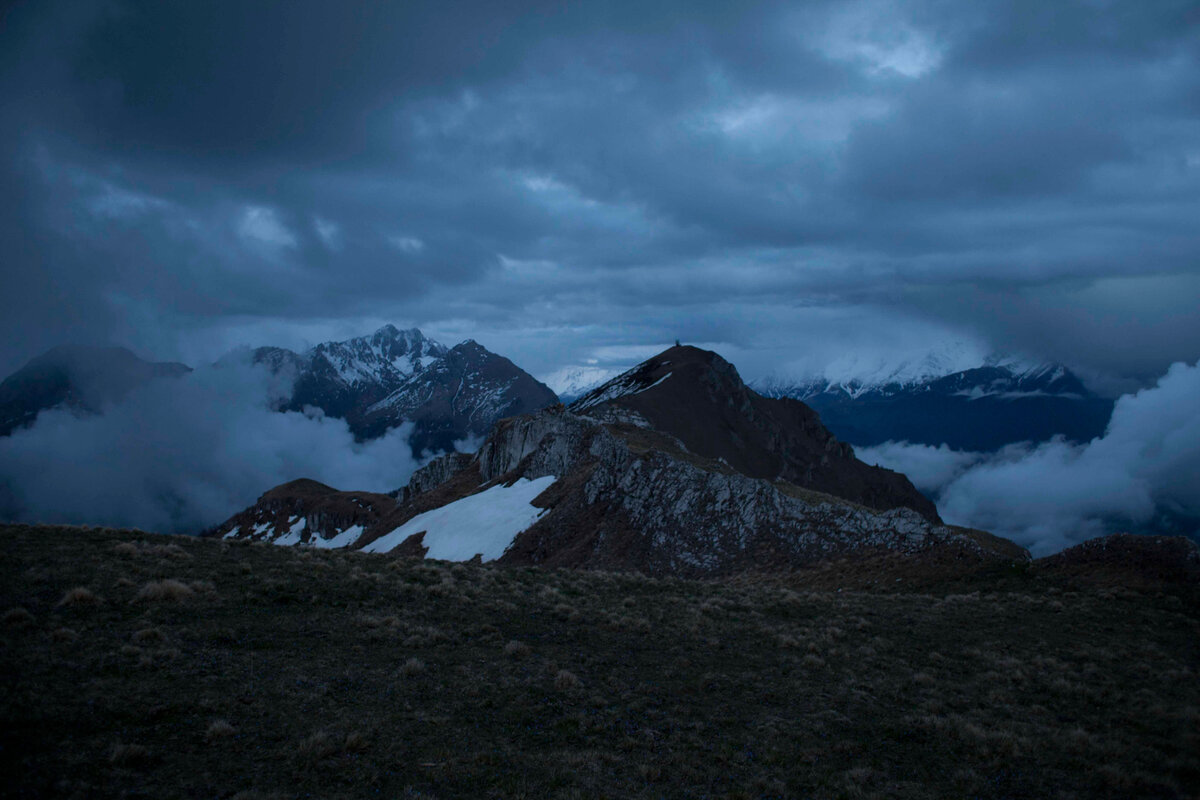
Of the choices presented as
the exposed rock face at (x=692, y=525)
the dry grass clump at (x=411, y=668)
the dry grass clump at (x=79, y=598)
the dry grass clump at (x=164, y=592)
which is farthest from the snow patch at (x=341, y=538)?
the dry grass clump at (x=411, y=668)

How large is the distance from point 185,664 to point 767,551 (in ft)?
100

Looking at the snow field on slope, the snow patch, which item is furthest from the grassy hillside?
the snow patch

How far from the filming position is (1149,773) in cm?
1011

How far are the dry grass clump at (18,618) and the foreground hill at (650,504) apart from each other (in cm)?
2987

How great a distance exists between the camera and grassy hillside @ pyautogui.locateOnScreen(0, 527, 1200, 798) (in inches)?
382

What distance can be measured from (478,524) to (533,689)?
44.8 meters

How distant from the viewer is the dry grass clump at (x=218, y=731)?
32.4 feet

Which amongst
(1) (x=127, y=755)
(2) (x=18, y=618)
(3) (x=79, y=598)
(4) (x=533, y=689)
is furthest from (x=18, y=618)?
(4) (x=533, y=689)

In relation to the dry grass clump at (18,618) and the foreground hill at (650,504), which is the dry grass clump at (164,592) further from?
the foreground hill at (650,504)

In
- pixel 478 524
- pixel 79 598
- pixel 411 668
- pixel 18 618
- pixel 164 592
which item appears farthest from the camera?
pixel 478 524

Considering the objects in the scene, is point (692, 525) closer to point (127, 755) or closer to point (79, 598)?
point (79, 598)

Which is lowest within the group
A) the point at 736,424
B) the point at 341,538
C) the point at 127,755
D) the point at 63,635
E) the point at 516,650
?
the point at 341,538

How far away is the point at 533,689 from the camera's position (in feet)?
44.0

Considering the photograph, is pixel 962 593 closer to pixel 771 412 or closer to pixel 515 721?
pixel 515 721
